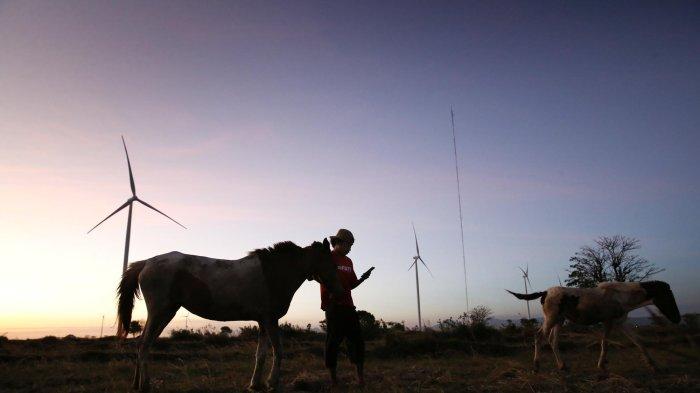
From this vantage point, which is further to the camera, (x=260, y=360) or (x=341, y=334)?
(x=341, y=334)

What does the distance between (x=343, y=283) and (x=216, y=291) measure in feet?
6.41

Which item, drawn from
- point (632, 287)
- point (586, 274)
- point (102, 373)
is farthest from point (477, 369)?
point (586, 274)

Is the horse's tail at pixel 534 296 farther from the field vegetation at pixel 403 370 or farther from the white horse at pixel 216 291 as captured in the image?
the white horse at pixel 216 291

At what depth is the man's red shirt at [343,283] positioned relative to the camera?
691 centimetres

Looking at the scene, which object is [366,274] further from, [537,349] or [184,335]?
[184,335]

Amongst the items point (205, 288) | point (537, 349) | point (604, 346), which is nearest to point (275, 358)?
point (205, 288)

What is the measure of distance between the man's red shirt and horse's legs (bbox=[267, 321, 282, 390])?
3.07 feet

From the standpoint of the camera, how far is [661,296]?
916cm

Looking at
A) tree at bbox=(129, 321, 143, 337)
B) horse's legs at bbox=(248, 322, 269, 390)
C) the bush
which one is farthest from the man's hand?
tree at bbox=(129, 321, 143, 337)

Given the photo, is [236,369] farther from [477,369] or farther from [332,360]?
[477,369]

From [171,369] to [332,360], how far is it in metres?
5.11

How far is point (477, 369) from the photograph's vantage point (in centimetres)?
912

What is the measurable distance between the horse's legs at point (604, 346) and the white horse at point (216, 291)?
5488 millimetres

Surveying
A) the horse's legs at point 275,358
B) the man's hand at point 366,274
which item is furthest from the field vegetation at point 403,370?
the man's hand at point 366,274
